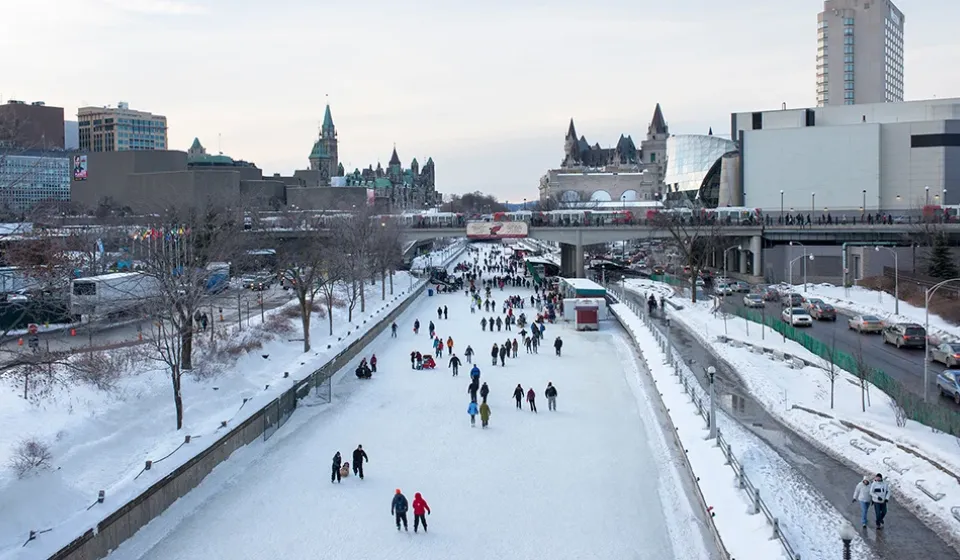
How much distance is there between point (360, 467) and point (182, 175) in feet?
276

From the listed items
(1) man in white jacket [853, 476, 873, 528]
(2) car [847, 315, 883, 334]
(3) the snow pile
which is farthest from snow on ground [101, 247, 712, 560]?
(2) car [847, 315, 883, 334]

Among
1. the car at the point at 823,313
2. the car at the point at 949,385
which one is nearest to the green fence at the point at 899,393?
the car at the point at 949,385

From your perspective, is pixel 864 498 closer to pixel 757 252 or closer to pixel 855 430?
pixel 855 430

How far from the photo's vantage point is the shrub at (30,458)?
15359 mm

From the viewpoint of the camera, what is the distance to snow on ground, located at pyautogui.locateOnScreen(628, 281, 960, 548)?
52.1 feet

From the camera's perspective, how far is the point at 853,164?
82.8 m

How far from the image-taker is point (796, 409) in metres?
23.0

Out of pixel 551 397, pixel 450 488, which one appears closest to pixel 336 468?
pixel 450 488

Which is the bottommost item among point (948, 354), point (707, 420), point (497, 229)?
point (707, 420)

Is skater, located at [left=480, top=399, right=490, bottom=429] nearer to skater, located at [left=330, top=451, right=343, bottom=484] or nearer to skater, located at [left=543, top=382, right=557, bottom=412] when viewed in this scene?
skater, located at [left=543, top=382, right=557, bottom=412]

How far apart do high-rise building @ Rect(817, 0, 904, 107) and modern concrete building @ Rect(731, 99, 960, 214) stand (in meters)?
57.0

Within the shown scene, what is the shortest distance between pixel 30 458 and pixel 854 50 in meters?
148

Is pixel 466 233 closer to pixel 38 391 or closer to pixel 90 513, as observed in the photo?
pixel 38 391

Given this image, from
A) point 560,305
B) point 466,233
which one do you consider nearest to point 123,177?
point 466,233
